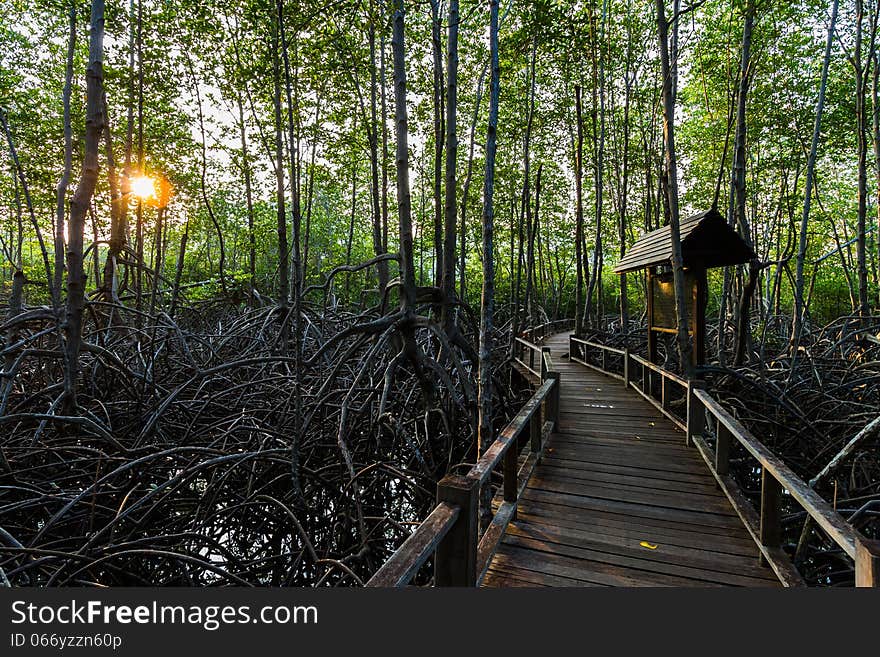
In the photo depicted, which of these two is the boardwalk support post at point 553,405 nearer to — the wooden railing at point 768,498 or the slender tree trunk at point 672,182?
the wooden railing at point 768,498

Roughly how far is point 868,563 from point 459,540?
4.69 ft

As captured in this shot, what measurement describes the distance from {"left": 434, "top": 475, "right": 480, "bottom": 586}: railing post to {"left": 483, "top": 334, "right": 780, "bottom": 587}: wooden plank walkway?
689mm

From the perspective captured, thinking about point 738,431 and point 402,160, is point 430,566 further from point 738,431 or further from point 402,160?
point 402,160

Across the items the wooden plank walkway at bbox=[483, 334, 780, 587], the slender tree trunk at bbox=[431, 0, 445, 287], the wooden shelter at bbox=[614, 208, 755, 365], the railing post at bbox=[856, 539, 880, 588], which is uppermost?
the slender tree trunk at bbox=[431, 0, 445, 287]

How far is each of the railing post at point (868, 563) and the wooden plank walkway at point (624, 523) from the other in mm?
1159

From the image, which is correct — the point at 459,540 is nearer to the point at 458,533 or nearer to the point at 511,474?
the point at 458,533

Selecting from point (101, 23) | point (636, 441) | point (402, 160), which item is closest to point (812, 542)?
point (636, 441)

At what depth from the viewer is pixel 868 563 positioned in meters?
1.32

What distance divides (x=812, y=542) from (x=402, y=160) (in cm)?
566

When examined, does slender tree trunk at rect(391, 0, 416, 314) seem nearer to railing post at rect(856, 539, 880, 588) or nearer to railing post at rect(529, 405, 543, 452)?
railing post at rect(529, 405, 543, 452)

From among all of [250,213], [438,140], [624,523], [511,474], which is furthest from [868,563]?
[250,213]

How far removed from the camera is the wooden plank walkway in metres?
2.42

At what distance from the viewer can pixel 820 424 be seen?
4.92 metres

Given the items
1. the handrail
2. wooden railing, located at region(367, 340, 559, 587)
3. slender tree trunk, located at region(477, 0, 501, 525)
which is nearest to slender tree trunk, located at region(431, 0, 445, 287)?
slender tree trunk, located at region(477, 0, 501, 525)
